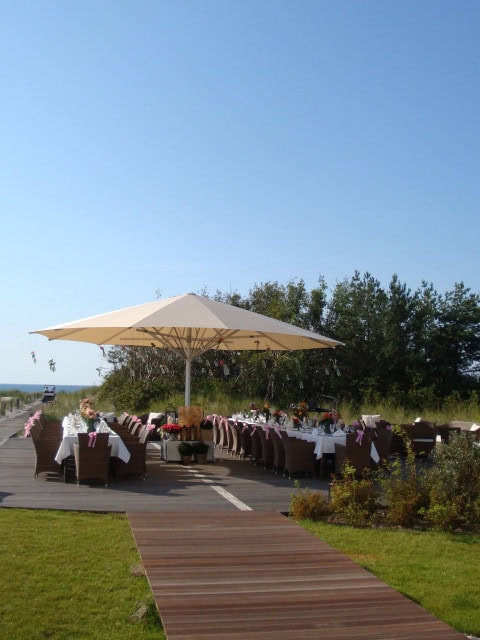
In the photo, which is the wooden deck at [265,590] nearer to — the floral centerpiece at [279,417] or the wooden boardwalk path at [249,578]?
the wooden boardwalk path at [249,578]

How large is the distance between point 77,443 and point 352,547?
16.8 ft

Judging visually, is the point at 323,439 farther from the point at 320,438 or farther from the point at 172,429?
the point at 172,429

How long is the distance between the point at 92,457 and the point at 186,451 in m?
3.46

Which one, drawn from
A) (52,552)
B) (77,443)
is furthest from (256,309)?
(52,552)

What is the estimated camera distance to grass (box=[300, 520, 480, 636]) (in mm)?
5492

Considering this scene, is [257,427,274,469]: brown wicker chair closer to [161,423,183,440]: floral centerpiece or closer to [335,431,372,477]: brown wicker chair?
[161,423,183,440]: floral centerpiece

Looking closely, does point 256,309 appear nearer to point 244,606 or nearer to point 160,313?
point 160,313

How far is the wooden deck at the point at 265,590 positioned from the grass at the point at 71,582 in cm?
26

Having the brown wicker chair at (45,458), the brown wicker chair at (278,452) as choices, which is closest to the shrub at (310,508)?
the brown wicker chair at (278,452)

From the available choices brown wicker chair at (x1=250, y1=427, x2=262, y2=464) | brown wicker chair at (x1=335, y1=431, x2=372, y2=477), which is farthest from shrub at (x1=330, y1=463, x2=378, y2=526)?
brown wicker chair at (x1=250, y1=427, x2=262, y2=464)

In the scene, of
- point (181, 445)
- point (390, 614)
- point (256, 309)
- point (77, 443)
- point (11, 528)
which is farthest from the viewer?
point (256, 309)

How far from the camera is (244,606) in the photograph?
15.5 ft

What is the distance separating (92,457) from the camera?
10.7 meters

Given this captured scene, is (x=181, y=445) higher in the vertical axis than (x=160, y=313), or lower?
lower
